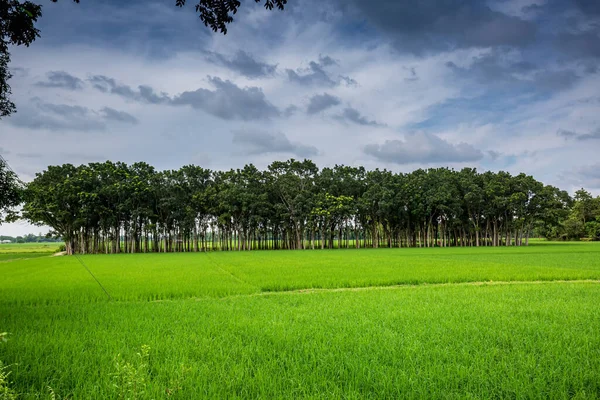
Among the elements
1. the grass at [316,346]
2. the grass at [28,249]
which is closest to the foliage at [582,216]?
the grass at [316,346]

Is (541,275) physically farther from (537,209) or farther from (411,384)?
(537,209)

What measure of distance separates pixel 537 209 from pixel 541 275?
54198 mm

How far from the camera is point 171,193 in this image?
57.8m

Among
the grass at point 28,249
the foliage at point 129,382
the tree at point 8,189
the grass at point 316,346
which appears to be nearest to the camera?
the foliage at point 129,382

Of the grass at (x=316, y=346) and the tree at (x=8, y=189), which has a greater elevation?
the tree at (x=8, y=189)

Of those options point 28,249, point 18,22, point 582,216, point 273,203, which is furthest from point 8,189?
point 582,216

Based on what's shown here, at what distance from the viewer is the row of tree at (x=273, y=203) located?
54656 mm

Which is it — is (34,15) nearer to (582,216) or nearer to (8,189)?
(8,189)

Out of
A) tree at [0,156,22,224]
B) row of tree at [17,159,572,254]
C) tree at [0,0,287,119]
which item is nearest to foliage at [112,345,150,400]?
tree at [0,0,287,119]

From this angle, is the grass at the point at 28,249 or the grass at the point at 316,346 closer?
the grass at the point at 316,346

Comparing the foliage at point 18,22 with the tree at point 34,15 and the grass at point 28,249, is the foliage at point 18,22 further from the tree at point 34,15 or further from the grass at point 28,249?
the grass at point 28,249

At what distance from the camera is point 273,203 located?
210 ft

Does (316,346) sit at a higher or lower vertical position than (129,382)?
lower

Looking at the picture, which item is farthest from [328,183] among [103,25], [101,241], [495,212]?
[103,25]
